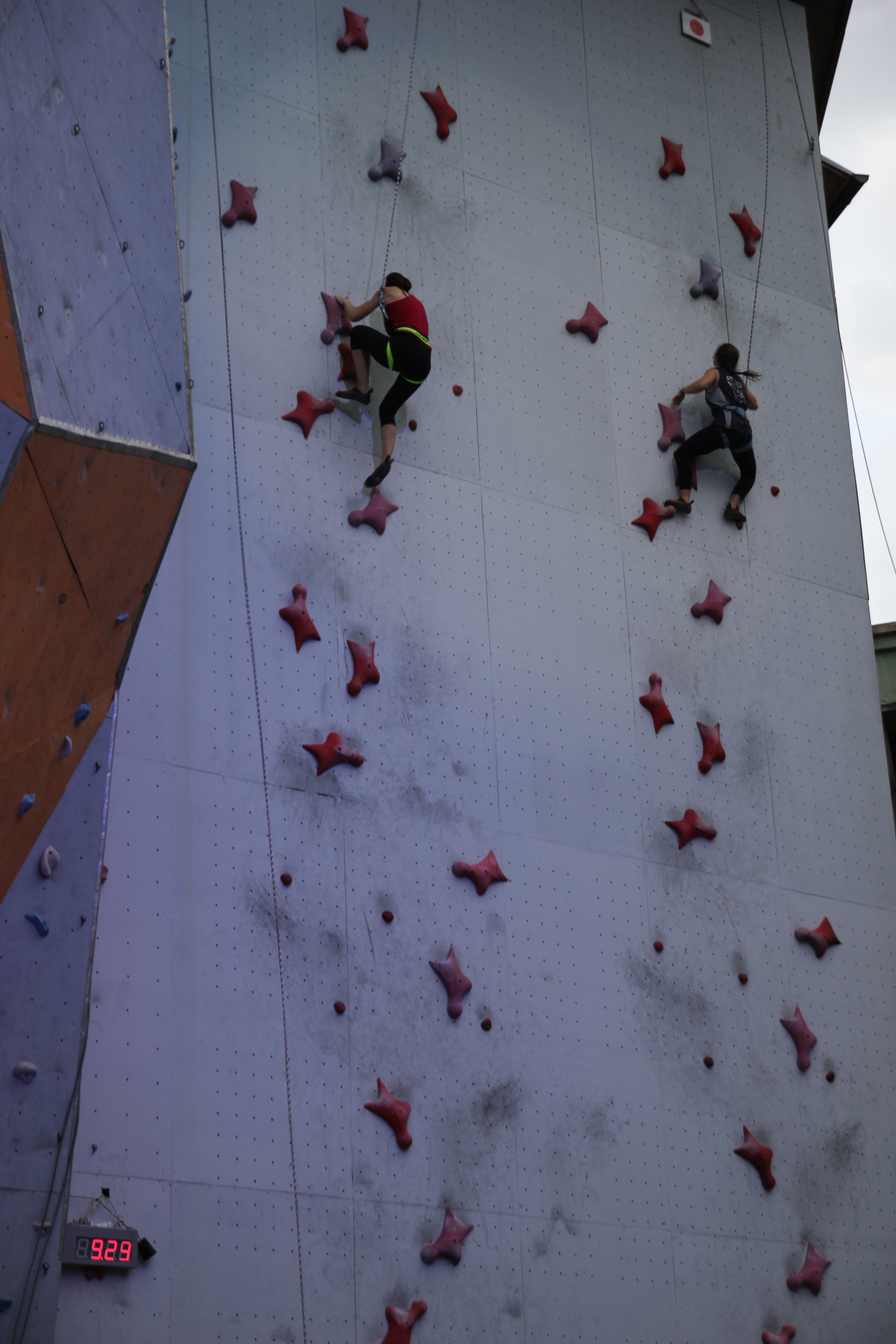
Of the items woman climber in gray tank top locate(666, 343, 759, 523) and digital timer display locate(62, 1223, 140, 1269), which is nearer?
digital timer display locate(62, 1223, 140, 1269)

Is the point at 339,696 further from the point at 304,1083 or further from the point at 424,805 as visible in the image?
the point at 304,1083

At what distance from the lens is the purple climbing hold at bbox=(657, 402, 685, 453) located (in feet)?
21.8

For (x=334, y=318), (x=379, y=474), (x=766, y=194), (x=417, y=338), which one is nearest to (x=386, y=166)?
(x=334, y=318)

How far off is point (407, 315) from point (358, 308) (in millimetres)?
182

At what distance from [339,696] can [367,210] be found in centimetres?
202

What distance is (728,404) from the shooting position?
6680 mm

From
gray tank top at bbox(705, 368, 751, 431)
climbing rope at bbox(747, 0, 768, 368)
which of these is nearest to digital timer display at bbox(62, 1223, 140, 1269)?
gray tank top at bbox(705, 368, 751, 431)

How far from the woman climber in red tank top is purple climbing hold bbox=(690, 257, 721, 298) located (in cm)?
184

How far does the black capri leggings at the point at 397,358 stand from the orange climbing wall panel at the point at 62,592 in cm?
227

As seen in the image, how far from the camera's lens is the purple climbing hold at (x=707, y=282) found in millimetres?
7039

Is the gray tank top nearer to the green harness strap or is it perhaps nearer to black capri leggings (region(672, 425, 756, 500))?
black capri leggings (region(672, 425, 756, 500))

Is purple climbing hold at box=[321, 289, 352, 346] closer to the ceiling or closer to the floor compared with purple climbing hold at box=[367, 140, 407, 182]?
closer to the floor

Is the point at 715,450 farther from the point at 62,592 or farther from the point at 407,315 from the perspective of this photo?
the point at 62,592

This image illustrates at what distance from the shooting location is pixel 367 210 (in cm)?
605
